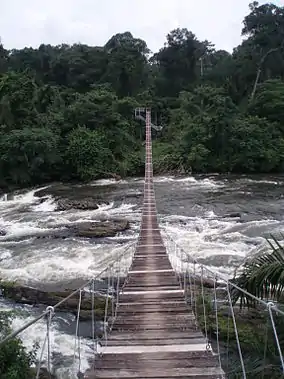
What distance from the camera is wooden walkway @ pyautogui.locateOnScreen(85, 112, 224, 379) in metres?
2.96

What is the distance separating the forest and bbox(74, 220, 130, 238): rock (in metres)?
7.93

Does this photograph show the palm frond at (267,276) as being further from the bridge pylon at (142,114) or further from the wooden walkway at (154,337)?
the bridge pylon at (142,114)

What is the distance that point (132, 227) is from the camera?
11.0m

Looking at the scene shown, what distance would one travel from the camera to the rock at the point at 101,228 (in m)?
10.3

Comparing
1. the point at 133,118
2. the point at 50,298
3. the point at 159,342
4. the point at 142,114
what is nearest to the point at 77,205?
the point at 50,298

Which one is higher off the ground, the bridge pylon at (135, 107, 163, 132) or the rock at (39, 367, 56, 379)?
the bridge pylon at (135, 107, 163, 132)

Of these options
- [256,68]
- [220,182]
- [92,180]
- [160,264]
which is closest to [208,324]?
[160,264]

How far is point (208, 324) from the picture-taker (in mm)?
5469

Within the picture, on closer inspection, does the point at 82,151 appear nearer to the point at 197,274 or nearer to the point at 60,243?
the point at 60,243

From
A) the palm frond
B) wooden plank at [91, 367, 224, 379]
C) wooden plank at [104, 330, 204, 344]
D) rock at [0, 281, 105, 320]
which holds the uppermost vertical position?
the palm frond

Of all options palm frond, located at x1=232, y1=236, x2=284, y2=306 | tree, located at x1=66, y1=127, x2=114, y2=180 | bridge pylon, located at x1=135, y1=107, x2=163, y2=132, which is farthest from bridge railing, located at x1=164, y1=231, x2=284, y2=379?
bridge pylon, located at x1=135, y1=107, x2=163, y2=132

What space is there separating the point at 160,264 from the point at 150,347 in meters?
2.58

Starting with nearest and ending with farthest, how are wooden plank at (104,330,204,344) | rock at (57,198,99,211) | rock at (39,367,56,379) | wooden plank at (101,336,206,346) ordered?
wooden plank at (101,336,206,346) < wooden plank at (104,330,204,344) < rock at (39,367,56,379) < rock at (57,198,99,211)

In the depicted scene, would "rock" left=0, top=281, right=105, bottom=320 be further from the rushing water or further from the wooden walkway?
the wooden walkway
